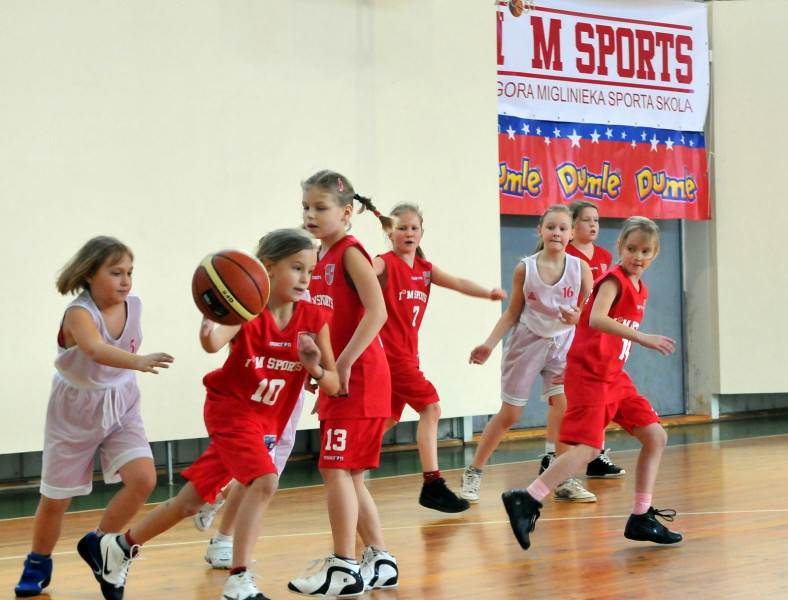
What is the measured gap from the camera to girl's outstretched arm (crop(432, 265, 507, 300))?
466cm

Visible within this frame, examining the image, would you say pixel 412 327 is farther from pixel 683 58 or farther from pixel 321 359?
pixel 683 58

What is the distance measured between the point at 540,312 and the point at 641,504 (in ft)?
Answer: 5.75

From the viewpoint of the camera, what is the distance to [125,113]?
5.88m

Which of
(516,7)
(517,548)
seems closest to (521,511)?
(517,548)

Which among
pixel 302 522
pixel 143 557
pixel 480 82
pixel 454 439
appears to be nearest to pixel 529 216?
pixel 480 82

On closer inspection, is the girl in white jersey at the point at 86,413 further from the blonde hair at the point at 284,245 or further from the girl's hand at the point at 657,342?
the girl's hand at the point at 657,342

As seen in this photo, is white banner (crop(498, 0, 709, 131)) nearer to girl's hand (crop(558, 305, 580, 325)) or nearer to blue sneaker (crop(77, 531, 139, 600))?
girl's hand (crop(558, 305, 580, 325))

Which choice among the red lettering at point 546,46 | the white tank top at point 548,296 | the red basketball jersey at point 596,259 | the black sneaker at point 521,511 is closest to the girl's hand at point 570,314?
the white tank top at point 548,296

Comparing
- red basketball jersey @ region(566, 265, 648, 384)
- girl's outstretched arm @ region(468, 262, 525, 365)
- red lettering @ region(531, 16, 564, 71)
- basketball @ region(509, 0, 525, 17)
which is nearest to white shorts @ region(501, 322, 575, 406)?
girl's outstretched arm @ region(468, 262, 525, 365)

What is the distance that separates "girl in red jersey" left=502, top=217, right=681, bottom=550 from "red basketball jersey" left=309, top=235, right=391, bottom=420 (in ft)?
2.36

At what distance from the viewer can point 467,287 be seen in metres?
4.73

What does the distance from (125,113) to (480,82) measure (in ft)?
8.58

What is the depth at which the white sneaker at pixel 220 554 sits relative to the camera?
11.7 ft

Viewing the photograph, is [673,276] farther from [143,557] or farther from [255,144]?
[143,557]
